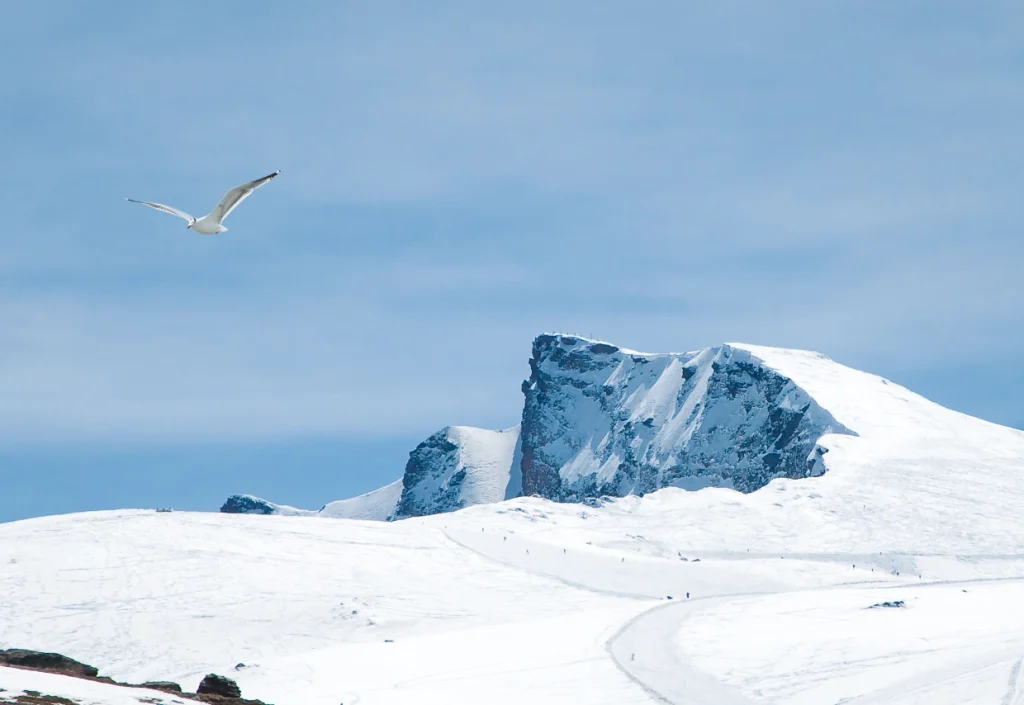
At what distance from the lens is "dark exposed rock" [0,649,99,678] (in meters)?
61.4

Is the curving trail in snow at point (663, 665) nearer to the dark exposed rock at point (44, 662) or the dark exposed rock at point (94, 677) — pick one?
the dark exposed rock at point (94, 677)

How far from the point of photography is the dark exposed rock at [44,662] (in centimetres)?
6144

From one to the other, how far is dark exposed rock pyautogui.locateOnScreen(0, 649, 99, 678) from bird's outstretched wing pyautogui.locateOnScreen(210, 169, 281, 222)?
2829 centimetres

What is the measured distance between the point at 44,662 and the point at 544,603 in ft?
235

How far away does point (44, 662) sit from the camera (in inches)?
2464

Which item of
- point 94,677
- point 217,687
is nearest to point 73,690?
point 94,677

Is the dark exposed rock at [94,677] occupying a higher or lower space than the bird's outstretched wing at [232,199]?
lower

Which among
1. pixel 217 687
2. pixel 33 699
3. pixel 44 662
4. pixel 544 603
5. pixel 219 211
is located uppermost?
pixel 219 211

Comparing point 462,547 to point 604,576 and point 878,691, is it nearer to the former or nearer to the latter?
point 604,576

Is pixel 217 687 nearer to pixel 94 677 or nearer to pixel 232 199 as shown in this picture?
pixel 94 677

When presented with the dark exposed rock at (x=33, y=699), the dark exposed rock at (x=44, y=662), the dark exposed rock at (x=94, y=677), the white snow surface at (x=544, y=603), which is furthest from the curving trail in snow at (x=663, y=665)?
the dark exposed rock at (x=33, y=699)

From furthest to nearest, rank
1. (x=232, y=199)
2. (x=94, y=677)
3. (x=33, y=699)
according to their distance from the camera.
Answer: (x=94, y=677)
(x=33, y=699)
(x=232, y=199)

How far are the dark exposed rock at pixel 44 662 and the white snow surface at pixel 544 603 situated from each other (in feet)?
36.1

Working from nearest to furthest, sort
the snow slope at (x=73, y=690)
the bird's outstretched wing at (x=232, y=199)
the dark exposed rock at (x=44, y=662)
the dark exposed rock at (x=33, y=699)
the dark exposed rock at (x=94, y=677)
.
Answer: the bird's outstretched wing at (x=232, y=199), the dark exposed rock at (x=33, y=699), the snow slope at (x=73, y=690), the dark exposed rock at (x=94, y=677), the dark exposed rock at (x=44, y=662)
